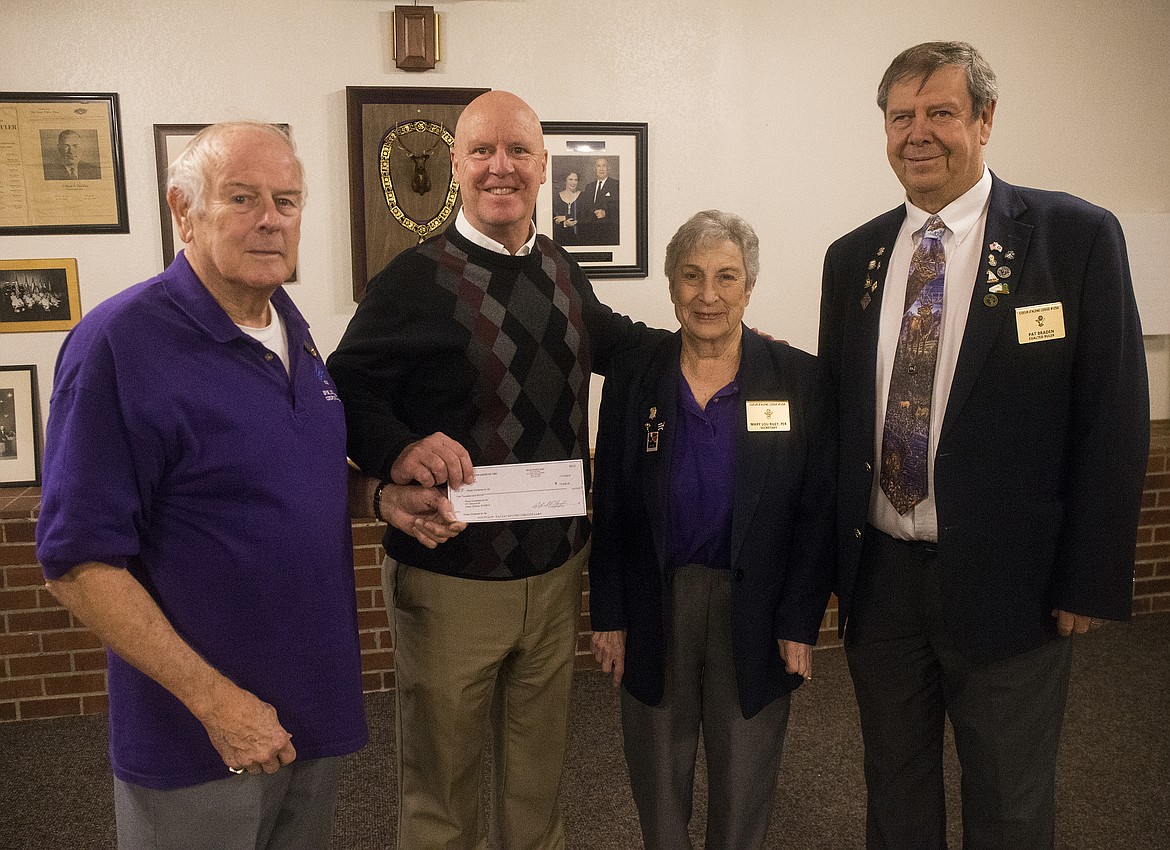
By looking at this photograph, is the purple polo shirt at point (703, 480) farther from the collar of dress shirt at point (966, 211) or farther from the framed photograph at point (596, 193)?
the framed photograph at point (596, 193)

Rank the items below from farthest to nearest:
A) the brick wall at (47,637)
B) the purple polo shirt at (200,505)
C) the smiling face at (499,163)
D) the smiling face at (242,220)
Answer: the brick wall at (47,637) < the smiling face at (499,163) < the smiling face at (242,220) < the purple polo shirt at (200,505)

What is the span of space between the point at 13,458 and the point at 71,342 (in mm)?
2621

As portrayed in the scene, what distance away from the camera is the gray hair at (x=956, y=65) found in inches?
72.4

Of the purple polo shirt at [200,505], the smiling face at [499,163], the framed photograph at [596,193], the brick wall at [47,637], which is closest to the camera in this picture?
the purple polo shirt at [200,505]

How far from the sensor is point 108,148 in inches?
133

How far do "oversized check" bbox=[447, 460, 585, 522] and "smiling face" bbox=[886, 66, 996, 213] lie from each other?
36.8 inches

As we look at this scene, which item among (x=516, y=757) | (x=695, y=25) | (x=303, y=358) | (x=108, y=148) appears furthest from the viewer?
(x=695, y=25)

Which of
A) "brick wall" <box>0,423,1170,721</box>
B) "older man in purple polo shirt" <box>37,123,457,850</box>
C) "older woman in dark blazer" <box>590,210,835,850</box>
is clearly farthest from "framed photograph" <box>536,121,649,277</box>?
"older man in purple polo shirt" <box>37,123,457,850</box>

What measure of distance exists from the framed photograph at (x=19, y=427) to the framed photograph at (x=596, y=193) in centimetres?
206

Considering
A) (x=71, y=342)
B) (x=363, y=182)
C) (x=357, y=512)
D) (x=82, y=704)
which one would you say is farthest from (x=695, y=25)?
(x=82, y=704)

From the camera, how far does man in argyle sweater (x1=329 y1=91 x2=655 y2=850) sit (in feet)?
6.33

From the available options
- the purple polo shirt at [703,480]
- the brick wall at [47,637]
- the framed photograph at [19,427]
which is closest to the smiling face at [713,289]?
the purple polo shirt at [703,480]

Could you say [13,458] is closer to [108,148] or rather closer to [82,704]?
A: [82,704]

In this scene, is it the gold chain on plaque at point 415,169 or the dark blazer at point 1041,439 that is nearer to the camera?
the dark blazer at point 1041,439
